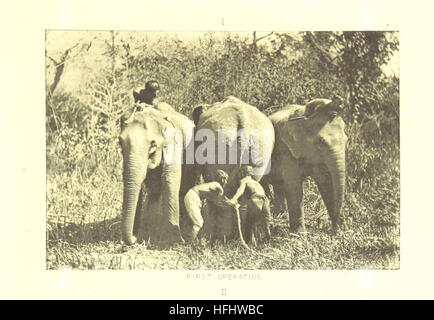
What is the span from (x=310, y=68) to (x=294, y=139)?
63 cm

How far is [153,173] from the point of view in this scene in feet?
33.4

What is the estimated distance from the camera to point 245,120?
401 inches

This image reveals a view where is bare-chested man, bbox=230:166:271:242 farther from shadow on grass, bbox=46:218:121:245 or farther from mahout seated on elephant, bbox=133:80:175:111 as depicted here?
shadow on grass, bbox=46:218:121:245

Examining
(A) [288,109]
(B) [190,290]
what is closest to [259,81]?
(A) [288,109]

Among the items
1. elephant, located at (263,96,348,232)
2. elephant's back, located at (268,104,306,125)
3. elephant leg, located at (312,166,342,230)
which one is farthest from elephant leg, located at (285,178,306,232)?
elephant's back, located at (268,104,306,125)

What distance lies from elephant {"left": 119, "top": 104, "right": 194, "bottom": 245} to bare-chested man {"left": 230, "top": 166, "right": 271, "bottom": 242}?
1.48 feet

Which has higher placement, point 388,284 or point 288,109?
point 288,109

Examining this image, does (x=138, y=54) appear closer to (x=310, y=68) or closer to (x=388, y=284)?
(x=310, y=68)

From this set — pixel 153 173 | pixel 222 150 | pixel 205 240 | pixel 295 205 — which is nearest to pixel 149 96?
pixel 153 173

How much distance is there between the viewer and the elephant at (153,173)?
1011 cm

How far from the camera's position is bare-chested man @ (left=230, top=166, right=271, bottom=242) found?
10.1 meters

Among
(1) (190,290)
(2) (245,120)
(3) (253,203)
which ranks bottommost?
(1) (190,290)

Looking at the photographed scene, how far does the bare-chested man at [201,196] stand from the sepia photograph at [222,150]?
1cm

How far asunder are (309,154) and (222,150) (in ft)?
2.49
